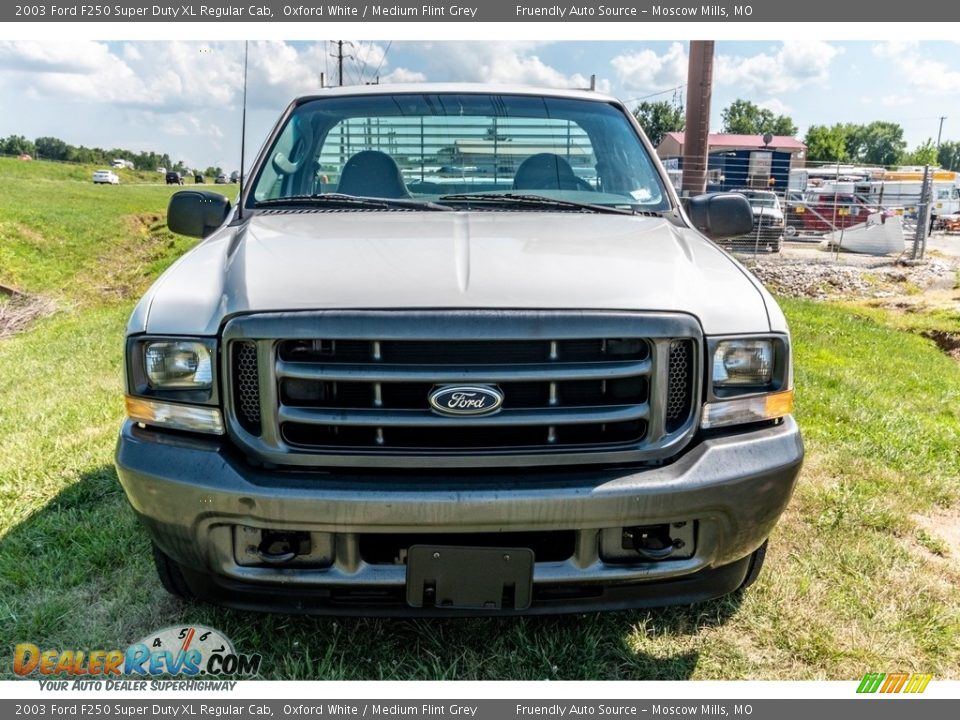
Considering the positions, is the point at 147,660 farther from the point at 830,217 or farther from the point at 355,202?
the point at 830,217

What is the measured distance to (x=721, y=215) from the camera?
137 inches

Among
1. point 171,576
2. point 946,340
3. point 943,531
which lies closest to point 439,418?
point 171,576

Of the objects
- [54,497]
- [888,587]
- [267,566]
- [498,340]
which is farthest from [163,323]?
[888,587]

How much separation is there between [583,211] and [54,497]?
3023 millimetres

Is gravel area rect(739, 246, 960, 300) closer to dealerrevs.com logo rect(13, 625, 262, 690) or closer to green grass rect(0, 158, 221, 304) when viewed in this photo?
green grass rect(0, 158, 221, 304)

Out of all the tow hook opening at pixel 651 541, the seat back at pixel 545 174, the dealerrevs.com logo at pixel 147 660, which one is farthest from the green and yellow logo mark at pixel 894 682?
the seat back at pixel 545 174

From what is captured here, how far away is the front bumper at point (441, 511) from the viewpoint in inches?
83.0

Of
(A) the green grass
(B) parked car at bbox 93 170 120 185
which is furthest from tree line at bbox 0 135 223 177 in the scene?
(A) the green grass

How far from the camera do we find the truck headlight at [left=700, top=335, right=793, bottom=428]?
91.5 inches

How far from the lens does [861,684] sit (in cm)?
255

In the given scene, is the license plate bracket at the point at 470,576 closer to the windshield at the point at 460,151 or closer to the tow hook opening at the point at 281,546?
the tow hook opening at the point at 281,546

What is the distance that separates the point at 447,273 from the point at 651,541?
39.7 inches

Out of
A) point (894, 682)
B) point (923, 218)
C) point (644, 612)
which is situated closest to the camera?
point (894, 682)

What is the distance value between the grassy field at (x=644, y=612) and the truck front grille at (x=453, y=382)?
84 centimetres
